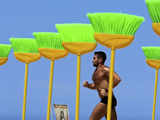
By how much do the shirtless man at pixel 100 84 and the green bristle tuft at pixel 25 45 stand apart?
1789 millimetres

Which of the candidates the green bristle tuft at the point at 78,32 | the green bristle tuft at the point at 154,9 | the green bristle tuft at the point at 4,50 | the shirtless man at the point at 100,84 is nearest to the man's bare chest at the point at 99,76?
the shirtless man at the point at 100,84

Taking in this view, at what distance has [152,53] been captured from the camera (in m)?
13.6

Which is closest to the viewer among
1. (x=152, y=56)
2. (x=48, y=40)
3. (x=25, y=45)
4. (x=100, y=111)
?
(x=100, y=111)

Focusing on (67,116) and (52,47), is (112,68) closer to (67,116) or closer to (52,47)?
(67,116)

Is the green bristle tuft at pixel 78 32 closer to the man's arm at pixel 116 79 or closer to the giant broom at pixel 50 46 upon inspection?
the man's arm at pixel 116 79

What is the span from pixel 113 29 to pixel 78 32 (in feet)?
2.72

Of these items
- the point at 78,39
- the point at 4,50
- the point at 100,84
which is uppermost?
the point at 4,50

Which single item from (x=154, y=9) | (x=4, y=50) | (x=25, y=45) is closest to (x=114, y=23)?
(x=154, y=9)

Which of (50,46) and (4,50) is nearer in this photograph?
(50,46)

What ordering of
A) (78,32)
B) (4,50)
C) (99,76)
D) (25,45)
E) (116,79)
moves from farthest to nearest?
(4,50) → (25,45) → (99,76) → (116,79) → (78,32)

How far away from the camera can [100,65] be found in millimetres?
12062

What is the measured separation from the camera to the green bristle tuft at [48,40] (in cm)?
1245

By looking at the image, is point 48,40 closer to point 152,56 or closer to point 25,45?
point 25,45

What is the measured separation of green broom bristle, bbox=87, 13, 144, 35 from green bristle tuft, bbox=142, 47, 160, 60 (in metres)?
2.73
